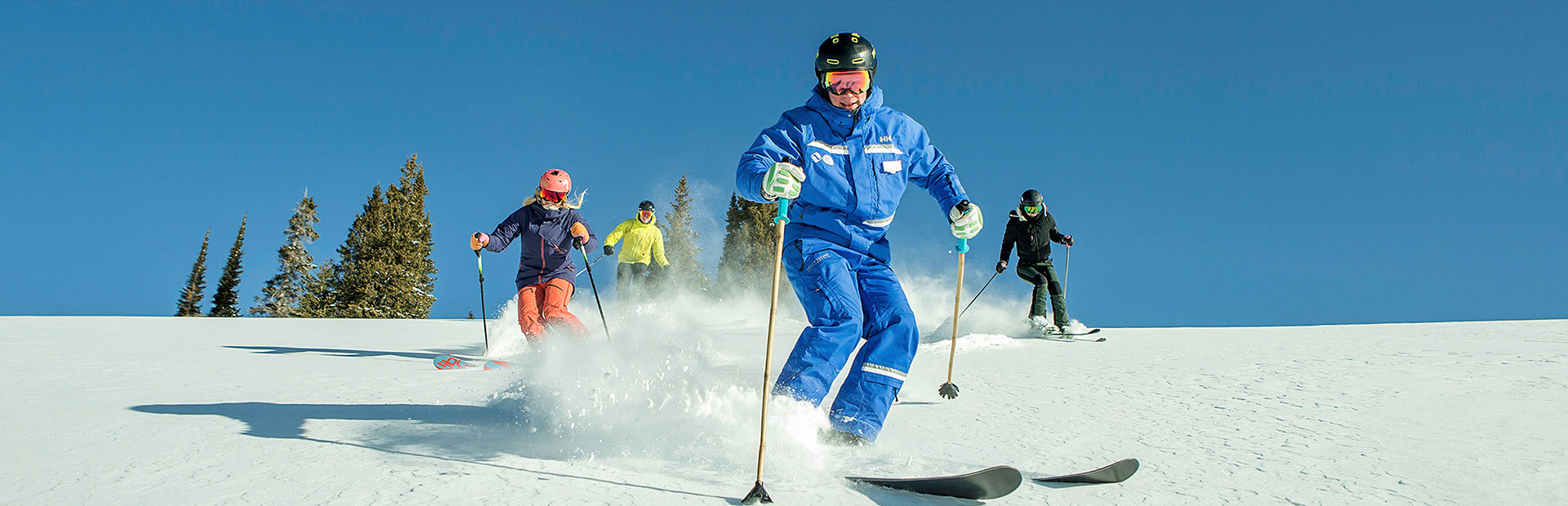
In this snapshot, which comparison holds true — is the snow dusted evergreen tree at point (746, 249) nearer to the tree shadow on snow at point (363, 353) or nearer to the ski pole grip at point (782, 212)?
the tree shadow on snow at point (363, 353)

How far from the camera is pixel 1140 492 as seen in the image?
2.26 meters

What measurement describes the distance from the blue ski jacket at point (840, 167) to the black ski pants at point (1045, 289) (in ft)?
21.0

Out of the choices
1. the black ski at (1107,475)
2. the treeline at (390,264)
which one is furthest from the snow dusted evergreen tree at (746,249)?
the black ski at (1107,475)

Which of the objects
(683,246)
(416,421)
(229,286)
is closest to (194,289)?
(229,286)

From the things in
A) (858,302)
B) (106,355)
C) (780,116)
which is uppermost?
(780,116)

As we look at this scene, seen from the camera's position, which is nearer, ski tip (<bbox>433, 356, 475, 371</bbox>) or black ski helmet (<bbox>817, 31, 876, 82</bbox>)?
black ski helmet (<bbox>817, 31, 876, 82</bbox>)

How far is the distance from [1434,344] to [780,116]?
5.92 metres

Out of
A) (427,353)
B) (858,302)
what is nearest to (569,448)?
(858,302)

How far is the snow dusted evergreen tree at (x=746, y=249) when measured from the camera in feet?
107

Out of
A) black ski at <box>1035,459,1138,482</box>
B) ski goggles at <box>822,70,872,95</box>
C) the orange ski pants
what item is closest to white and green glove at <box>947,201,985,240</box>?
ski goggles at <box>822,70,872,95</box>

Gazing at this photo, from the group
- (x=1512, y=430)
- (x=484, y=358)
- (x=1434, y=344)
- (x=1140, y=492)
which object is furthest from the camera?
(x=484, y=358)

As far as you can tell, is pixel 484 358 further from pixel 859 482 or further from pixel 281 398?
pixel 859 482

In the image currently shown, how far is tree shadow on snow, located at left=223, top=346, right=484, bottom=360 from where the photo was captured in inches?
277

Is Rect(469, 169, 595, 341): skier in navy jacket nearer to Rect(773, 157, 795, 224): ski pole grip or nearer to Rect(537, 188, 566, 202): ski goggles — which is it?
Rect(537, 188, 566, 202): ski goggles
